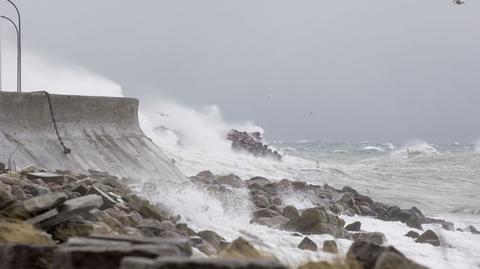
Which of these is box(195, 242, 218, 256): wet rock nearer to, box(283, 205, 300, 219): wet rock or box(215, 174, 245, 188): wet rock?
box(283, 205, 300, 219): wet rock

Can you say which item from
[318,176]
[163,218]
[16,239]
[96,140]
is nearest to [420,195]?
[318,176]

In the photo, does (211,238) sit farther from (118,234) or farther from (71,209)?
(118,234)

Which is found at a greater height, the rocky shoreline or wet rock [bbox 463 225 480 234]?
the rocky shoreline

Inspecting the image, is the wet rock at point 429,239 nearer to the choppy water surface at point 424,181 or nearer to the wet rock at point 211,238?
the wet rock at point 211,238

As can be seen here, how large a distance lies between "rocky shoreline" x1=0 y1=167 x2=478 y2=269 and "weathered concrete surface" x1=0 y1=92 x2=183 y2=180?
34.7 inches

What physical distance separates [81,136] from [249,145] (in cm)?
2589

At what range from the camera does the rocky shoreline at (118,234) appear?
397 cm

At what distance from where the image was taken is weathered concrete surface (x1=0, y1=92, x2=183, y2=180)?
40.0ft

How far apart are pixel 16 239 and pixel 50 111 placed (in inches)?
293

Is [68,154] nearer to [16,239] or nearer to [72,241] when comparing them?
[16,239]

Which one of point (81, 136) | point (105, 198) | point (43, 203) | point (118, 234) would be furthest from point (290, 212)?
point (118, 234)

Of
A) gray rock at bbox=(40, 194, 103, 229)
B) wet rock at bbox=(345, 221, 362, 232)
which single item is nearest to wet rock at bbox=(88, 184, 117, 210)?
gray rock at bbox=(40, 194, 103, 229)

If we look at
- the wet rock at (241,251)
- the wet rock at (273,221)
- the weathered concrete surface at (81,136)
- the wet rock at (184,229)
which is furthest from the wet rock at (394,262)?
the weathered concrete surface at (81,136)

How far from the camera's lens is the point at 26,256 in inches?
196
